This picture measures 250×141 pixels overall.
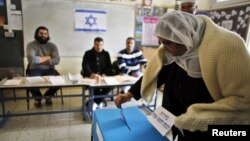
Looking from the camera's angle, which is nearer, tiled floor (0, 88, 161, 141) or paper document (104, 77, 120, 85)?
tiled floor (0, 88, 161, 141)

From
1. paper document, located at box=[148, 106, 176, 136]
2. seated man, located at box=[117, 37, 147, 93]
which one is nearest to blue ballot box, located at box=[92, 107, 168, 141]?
paper document, located at box=[148, 106, 176, 136]

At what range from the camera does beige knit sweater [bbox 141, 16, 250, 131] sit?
75 centimetres

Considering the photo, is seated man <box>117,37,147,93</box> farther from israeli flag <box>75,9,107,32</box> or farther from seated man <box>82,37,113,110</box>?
israeli flag <box>75,9,107,32</box>

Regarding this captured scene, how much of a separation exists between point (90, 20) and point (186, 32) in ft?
11.2

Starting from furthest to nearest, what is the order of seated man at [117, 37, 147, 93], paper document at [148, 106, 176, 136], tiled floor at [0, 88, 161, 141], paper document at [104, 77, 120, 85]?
seated man at [117, 37, 147, 93], paper document at [104, 77, 120, 85], tiled floor at [0, 88, 161, 141], paper document at [148, 106, 176, 136]

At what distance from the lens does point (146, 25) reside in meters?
4.30

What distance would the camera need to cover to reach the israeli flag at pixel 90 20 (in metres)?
3.91

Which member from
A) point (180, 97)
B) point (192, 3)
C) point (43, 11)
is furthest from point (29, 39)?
point (180, 97)

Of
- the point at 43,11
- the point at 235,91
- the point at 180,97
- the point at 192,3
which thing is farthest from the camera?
the point at 43,11

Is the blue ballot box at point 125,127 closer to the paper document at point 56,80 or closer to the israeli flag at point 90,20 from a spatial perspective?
the paper document at point 56,80

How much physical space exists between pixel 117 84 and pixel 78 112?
0.85 meters

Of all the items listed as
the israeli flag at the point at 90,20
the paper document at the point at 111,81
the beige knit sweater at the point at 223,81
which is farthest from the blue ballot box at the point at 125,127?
the israeli flag at the point at 90,20

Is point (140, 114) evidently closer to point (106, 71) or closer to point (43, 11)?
point (106, 71)

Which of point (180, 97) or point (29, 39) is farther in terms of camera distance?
point (29, 39)
